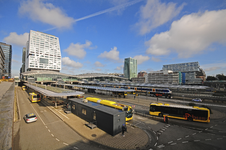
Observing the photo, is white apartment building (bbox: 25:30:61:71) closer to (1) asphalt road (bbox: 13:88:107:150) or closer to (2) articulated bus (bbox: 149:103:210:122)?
(1) asphalt road (bbox: 13:88:107:150)

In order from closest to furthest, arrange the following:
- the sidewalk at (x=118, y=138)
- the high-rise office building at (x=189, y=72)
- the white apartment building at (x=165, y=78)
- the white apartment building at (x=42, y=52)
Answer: the sidewalk at (x=118, y=138)
the white apartment building at (x=165, y=78)
the white apartment building at (x=42, y=52)
the high-rise office building at (x=189, y=72)

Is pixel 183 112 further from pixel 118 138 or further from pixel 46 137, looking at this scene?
pixel 46 137

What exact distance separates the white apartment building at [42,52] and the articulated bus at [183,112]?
148 m

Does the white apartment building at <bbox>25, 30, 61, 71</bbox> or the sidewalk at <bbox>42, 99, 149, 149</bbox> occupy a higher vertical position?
the white apartment building at <bbox>25, 30, 61, 71</bbox>

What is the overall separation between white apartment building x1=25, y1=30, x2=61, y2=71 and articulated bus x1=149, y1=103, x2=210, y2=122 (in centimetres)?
14843

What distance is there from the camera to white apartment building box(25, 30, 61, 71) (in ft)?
417

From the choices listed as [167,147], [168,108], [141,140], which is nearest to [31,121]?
[141,140]

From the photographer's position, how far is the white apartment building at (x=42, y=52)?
127 m

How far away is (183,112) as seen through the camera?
17656 mm

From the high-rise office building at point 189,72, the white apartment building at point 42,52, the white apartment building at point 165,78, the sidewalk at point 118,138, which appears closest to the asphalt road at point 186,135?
the sidewalk at point 118,138

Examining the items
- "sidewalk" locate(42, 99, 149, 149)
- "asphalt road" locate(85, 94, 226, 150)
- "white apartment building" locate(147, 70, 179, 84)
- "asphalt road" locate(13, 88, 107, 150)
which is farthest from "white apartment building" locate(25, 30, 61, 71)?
"asphalt road" locate(85, 94, 226, 150)

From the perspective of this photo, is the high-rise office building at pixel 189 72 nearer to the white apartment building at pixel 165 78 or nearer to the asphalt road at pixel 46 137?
the white apartment building at pixel 165 78

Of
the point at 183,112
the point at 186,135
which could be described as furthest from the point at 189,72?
the point at 186,135

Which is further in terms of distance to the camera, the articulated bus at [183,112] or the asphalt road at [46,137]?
the articulated bus at [183,112]
